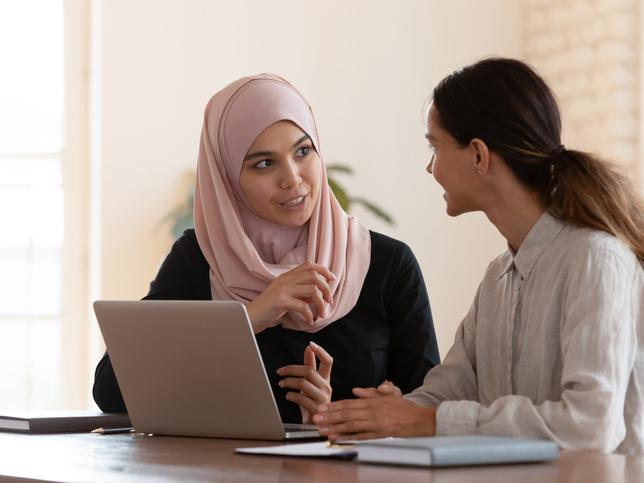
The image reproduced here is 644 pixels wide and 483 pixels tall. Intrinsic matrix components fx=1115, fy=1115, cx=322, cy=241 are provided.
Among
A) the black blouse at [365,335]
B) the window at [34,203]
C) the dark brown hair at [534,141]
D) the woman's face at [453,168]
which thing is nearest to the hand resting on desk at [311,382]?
the black blouse at [365,335]

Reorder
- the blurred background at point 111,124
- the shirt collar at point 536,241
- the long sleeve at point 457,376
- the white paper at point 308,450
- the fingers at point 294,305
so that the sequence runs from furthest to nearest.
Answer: the blurred background at point 111,124
the fingers at point 294,305
the long sleeve at point 457,376
the shirt collar at point 536,241
the white paper at point 308,450

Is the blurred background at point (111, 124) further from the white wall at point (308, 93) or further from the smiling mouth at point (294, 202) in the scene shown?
the smiling mouth at point (294, 202)

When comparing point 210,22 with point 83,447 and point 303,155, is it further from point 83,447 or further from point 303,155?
point 83,447

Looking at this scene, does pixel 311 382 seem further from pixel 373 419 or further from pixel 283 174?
pixel 283 174

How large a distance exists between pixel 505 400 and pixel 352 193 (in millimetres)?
3837

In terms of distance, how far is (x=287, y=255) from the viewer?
8.37ft

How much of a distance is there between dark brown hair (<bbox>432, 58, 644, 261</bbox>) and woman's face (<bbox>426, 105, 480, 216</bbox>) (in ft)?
0.06

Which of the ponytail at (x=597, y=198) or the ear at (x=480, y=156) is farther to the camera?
the ear at (x=480, y=156)

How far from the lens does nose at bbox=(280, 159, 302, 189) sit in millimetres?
2401

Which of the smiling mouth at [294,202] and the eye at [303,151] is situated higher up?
the eye at [303,151]

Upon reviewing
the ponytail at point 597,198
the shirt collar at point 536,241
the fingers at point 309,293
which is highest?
the ponytail at point 597,198

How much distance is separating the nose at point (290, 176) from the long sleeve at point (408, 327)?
0.97ft

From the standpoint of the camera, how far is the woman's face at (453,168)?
1973 mm

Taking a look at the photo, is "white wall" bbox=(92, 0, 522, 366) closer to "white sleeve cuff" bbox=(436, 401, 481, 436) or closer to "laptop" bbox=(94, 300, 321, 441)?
"laptop" bbox=(94, 300, 321, 441)
